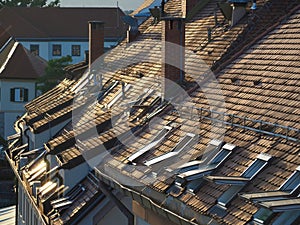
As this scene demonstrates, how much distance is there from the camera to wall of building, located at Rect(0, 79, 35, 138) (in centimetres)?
5969

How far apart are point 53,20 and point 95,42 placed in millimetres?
56992

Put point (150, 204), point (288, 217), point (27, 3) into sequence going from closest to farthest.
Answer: point (288, 217) < point (150, 204) < point (27, 3)

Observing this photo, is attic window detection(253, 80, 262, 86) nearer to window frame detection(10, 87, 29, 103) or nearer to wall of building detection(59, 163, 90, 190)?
wall of building detection(59, 163, 90, 190)

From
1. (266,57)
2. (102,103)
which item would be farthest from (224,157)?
(102,103)

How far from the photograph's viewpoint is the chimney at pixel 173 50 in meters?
19.3

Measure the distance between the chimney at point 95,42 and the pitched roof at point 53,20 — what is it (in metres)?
52.8

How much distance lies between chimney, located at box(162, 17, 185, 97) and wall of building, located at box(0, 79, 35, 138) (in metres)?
40.9

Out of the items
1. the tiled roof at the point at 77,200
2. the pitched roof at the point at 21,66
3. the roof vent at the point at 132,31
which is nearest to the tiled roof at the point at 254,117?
the tiled roof at the point at 77,200

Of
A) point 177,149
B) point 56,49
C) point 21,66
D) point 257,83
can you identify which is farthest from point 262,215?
point 56,49

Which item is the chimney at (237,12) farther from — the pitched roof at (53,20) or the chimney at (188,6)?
the pitched roof at (53,20)

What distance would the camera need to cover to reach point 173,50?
19562mm

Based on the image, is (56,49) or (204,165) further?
(56,49)

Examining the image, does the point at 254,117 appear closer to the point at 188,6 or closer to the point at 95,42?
the point at 188,6

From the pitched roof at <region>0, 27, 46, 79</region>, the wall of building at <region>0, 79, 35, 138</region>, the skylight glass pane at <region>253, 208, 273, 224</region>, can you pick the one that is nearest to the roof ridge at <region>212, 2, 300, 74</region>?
the skylight glass pane at <region>253, 208, 273, 224</region>
